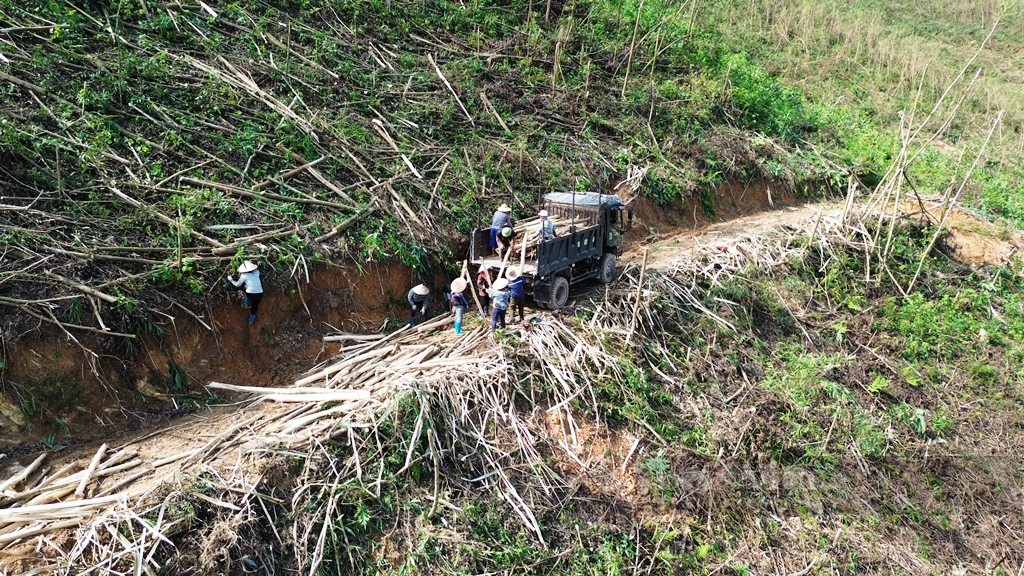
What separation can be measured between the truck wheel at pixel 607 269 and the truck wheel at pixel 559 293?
1.09m

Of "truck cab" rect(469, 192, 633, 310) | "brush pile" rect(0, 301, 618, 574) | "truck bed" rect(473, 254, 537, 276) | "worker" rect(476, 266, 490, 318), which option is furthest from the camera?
"worker" rect(476, 266, 490, 318)

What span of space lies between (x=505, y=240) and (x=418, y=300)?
1.65 meters

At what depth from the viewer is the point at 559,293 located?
12039 millimetres

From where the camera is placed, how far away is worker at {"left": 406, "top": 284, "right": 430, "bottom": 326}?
11188mm

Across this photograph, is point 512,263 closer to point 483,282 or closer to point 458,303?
point 483,282

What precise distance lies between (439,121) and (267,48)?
3634 millimetres

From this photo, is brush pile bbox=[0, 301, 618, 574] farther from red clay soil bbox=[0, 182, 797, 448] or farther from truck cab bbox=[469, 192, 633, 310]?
truck cab bbox=[469, 192, 633, 310]

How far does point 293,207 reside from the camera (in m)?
11.8

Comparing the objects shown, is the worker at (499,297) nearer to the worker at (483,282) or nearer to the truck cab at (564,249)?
the truck cab at (564,249)

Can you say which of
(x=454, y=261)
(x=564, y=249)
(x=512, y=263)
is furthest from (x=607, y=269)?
(x=454, y=261)

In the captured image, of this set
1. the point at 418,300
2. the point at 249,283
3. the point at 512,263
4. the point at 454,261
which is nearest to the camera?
the point at 249,283

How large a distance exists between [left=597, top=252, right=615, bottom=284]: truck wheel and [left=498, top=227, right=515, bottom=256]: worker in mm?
1922

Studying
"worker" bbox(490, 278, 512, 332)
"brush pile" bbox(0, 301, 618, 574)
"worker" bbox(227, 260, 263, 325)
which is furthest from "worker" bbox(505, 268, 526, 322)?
"worker" bbox(227, 260, 263, 325)

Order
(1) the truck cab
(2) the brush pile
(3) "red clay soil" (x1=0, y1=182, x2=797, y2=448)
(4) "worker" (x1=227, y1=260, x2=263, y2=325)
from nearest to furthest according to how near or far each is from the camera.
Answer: (2) the brush pile → (3) "red clay soil" (x1=0, y1=182, x2=797, y2=448) → (4) "worker" (x1=227, y1=260, x2=263, y2=325) → (1) the truck cab
